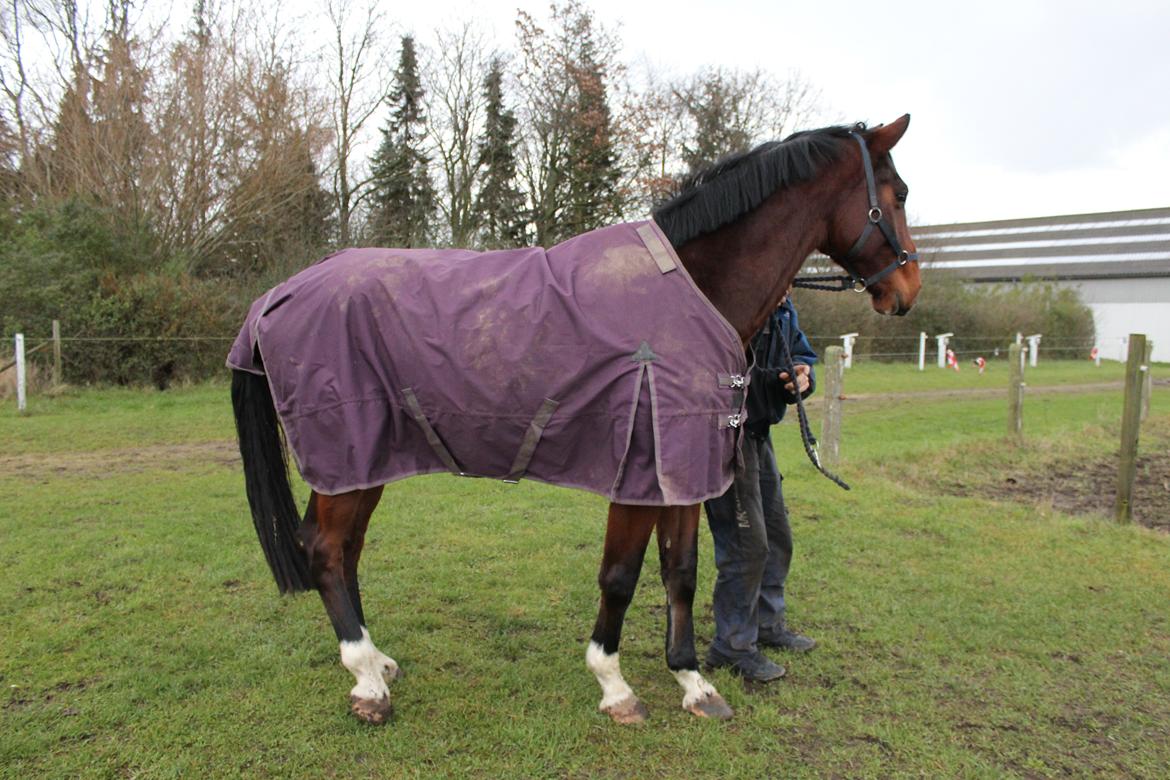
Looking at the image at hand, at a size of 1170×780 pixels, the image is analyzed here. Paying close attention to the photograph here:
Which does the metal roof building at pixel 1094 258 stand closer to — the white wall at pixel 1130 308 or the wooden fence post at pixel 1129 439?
the white wall at pixel 1130 308

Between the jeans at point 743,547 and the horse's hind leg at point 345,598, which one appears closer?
the horse's hind leg at point 345,598

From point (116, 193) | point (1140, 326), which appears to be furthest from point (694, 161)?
point (1140, 326)

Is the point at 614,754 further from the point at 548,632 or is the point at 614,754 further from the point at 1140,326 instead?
the point at 1140,326

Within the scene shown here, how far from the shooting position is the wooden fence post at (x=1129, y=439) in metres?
5.92

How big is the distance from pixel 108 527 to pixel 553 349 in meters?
4.15

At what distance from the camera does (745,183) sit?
2.94 m

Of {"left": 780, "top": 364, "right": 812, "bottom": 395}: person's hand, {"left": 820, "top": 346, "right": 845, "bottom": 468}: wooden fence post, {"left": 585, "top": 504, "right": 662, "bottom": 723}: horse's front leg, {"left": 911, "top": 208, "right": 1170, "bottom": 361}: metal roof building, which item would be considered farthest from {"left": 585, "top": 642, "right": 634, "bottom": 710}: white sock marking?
{"left": 911, "top": 208, "right": 1170, "bottom": 361}: metal roof building

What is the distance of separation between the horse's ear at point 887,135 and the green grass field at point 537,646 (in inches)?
89.4

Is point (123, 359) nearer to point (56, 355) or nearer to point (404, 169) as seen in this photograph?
point (56, 355)

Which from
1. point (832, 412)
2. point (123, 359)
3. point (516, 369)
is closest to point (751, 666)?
point (516, 369)

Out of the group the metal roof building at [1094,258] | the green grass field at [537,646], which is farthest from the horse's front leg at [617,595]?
the metal roof building at [1094,258]

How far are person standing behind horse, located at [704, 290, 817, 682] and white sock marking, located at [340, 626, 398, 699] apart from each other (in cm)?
148

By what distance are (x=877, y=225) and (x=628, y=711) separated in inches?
86.1

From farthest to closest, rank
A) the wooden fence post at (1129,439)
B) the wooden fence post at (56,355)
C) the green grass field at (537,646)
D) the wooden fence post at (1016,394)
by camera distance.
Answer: the wooden fence post at (56,355)
the wooden fence post at (1016,394)
the wooden fence post at (1129,439)
the green grass field at (537,646)
